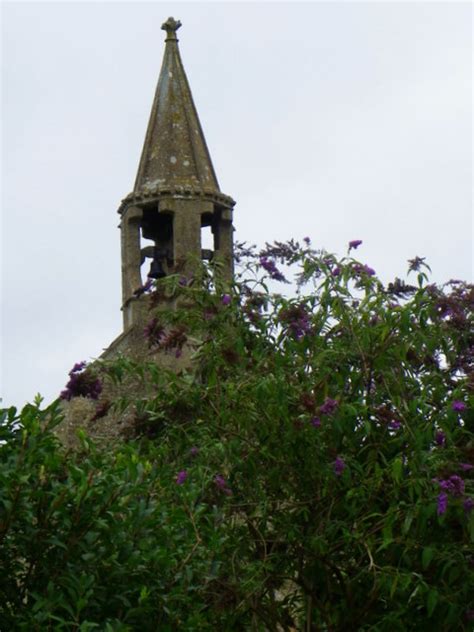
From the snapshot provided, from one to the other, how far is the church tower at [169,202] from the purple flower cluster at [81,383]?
1308 centimetres

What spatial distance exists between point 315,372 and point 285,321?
61cm

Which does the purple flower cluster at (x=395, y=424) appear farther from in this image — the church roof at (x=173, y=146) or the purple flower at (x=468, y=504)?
the church roof at (x=173, y=146)

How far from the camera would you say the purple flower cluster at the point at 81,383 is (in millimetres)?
14156

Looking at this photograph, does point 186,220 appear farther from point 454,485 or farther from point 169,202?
point 454,485

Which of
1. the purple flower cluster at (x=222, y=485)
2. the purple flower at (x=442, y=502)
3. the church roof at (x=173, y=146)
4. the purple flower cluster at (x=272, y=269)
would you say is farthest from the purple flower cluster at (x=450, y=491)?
the church roof at (x=173, y=146)

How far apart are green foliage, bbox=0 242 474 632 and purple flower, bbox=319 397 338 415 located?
2 centimetres

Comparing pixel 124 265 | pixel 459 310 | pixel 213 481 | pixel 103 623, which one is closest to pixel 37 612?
pixel 103 623

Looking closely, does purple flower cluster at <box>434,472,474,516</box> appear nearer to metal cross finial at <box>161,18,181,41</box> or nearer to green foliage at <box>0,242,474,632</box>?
green foliage at <box>0,242,474,632</box>

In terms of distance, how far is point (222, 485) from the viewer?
13.7 meters

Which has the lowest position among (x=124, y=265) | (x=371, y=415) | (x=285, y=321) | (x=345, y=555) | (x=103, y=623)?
(x=103, y=623)

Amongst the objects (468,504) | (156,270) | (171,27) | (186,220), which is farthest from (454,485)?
(171,27)

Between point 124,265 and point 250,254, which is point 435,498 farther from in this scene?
point 124,265

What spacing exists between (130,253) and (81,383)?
1464 centimetres

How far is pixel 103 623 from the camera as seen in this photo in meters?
11.1
